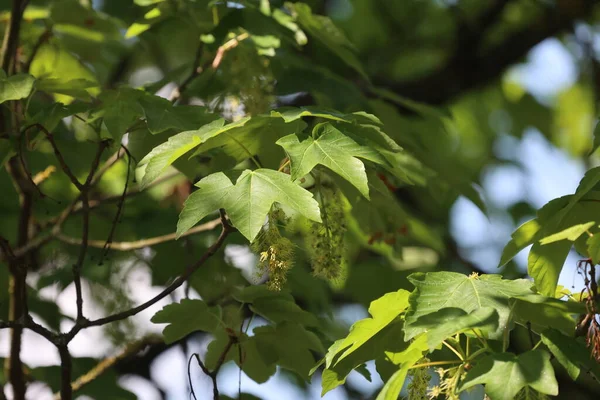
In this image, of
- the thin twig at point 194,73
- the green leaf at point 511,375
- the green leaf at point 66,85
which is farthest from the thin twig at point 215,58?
the green leaf at point 511,375

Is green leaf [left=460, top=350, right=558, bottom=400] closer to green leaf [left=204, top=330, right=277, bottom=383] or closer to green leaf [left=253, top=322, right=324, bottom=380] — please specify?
green leaf [left=253, top=322, right=324, bottom=380]

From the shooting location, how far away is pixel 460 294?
183cm

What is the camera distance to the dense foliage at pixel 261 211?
186 centimetres

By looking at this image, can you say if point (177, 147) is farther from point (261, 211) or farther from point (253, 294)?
point (253, 294)

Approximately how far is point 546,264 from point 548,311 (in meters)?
0.16

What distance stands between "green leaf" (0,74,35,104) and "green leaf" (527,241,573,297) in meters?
1.34

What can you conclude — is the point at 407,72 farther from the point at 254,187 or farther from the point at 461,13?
the point at 254,187

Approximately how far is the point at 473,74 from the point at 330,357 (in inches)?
135

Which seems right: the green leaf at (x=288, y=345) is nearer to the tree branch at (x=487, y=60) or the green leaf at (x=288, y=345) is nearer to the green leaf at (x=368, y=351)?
the green leaf at (x=368, y=351)

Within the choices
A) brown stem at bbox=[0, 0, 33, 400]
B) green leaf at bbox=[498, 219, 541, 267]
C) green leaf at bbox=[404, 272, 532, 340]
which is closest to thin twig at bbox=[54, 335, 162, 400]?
brown stem at bbox=[0, 0, 33, 400]

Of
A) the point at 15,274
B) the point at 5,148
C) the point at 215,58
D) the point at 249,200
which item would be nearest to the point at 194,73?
the point at 215,58

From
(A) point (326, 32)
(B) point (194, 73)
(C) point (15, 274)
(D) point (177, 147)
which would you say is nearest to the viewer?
(D) point (177, 147)

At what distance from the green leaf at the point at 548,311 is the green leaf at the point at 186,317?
879mm

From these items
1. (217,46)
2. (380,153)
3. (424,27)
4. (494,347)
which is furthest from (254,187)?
(424,27)
